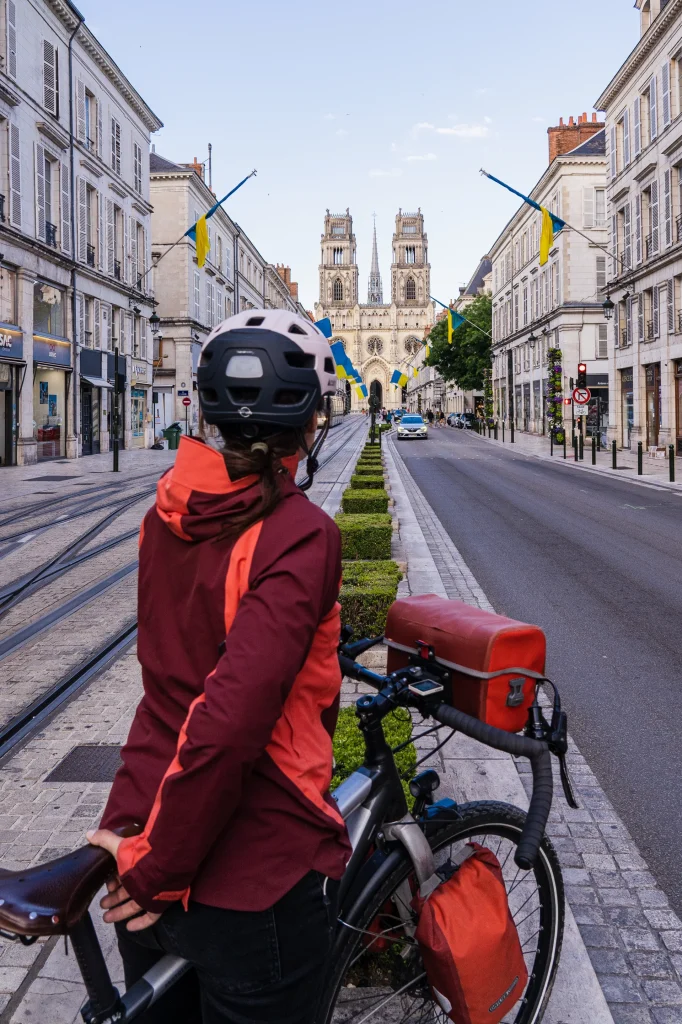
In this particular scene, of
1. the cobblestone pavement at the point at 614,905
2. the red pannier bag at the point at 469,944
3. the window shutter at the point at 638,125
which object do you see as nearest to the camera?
the red pannier bag at the point at 469,944

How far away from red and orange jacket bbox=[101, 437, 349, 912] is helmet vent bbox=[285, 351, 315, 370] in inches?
11.3

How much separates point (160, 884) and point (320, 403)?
108cm

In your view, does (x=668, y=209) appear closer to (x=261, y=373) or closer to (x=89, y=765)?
(x=89, y=765)

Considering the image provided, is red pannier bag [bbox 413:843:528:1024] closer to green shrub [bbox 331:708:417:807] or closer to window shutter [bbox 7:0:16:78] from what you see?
green shrub [bbox 331:708:417:807]

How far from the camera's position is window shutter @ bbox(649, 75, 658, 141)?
30.5 m

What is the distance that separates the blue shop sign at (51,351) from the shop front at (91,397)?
1.72 metres

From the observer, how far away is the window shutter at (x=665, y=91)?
29.0m

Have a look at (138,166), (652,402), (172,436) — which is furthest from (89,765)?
(138,166)

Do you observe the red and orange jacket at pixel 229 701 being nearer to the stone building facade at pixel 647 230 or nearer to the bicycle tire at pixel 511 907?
the bicycle tire at pixel 511 907

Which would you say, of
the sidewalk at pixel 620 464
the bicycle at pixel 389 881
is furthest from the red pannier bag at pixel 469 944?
the sidewalk at pixel 620 464

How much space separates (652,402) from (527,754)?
3196cm

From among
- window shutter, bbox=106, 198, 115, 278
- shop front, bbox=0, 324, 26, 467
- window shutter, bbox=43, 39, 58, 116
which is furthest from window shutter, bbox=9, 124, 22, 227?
window shutter, bbox=106, 198, 115, 278

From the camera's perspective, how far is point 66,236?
31.1m

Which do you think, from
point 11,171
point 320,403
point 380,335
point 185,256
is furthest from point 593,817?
point 380,335
